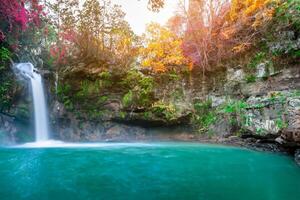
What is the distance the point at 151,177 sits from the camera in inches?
190

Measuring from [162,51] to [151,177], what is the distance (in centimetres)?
791

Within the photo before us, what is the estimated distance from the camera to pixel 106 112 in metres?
11.8

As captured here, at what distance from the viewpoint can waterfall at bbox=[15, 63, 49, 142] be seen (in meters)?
11.5

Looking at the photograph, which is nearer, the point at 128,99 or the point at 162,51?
the point at 128,99

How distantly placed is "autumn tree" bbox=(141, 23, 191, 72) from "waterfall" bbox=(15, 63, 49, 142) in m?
5.34

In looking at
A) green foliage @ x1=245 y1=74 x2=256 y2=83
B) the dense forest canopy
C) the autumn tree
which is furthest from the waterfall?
green foliage @ x1=245 y1=74 x2=256 y2=83

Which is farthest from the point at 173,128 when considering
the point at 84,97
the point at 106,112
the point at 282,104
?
the point at 282,104

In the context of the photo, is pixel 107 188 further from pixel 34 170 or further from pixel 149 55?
pixel 149 55

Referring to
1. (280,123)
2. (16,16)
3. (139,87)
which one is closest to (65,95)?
(139,87)

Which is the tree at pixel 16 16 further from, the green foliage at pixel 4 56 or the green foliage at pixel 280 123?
the green foliage at pixel 280 123

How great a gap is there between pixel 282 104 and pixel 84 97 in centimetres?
874

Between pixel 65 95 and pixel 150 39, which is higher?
pixel 150 39

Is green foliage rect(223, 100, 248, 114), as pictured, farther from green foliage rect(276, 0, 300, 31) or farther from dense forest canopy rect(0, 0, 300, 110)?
green foliage rect(276, 0, 300, 31)

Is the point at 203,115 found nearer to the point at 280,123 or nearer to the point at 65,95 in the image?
the point at 280,123
